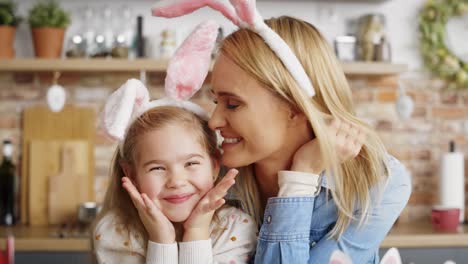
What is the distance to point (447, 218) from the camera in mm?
3234

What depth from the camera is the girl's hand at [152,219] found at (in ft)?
4.36

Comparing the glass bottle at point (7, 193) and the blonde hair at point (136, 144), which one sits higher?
the blonde hair at point (136, 144)

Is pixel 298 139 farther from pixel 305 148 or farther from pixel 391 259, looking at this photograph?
pixel 391 259

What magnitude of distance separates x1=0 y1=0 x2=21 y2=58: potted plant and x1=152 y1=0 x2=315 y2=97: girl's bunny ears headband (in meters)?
2.16

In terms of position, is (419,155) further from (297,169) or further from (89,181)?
(297,169)

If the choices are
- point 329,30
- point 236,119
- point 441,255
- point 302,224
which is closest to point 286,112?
point 236,119

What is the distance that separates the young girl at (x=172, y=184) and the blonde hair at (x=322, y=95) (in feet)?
0.34

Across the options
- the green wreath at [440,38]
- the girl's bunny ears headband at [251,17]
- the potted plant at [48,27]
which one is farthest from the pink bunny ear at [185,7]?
the green wreath at [440,38]

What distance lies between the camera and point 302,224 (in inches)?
54.1

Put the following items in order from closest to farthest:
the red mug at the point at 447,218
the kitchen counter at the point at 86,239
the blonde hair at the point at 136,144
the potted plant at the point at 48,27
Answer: the blonde hair at the point at 136,144
the kitchen counter at the point at 86,239
the red mug at the point at 447,218
the potted plant at the point at 48,27

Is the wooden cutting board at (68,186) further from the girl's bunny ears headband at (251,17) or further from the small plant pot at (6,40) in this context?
the girl's bunny ears headband at (251,17)

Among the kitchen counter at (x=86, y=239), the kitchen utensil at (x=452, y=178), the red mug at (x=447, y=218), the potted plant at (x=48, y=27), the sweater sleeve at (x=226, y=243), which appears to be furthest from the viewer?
the kitchen utensil at (x=452, y=178)

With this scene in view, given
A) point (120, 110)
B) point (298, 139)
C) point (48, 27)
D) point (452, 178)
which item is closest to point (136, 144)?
point (120, 110)

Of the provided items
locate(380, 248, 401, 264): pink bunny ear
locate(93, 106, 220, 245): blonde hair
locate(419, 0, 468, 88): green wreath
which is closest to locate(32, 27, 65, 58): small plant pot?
locate(419, 0, 468, 88): green wreath
